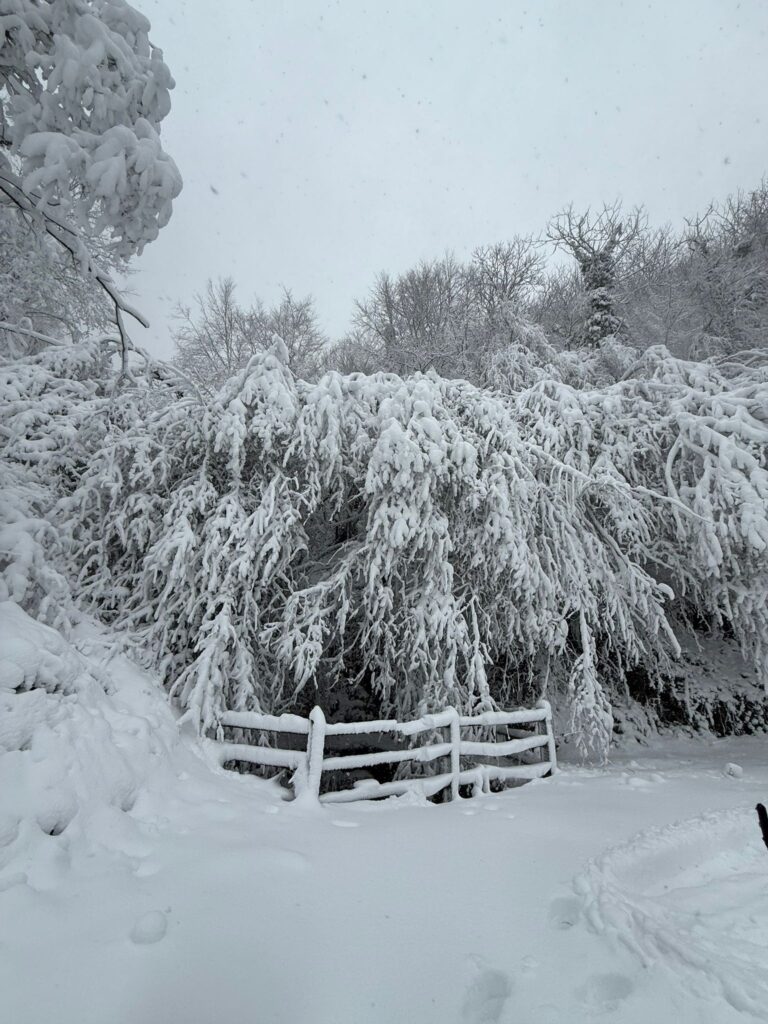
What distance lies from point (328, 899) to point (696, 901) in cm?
218

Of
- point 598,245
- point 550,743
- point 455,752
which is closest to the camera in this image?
point 455,752

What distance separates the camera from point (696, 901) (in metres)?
3.01

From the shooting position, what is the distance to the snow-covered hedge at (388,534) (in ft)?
18.9

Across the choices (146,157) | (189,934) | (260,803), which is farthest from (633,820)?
(146,157)

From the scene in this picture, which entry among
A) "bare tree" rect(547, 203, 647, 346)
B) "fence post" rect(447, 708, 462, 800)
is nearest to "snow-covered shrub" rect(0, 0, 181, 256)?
"fence post" rect(447, 708, 462, 800)

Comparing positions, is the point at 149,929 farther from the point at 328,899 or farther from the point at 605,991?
the point at 605,991

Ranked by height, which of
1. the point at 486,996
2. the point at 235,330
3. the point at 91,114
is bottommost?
the point at 486,996

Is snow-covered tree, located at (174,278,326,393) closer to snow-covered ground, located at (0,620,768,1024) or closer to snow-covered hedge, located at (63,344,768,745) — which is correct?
snow-covered hedge, located at (63,344,768,745)

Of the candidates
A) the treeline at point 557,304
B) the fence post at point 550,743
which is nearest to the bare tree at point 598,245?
the treeline at point 557,304

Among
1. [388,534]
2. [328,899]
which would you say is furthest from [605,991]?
[388,534]

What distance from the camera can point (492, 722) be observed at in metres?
5.71

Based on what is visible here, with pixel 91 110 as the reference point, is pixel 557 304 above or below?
above

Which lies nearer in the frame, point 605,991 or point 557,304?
point 605,991

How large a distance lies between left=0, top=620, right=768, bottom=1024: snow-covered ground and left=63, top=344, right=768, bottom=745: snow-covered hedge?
154 centimetres
